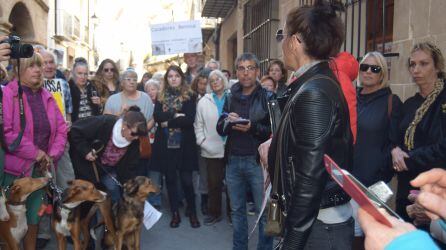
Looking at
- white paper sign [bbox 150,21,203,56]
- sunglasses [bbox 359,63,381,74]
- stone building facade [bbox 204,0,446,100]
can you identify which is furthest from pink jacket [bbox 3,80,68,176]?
white paper sign [bbox 150,21,203,56]

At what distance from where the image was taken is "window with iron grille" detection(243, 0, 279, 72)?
29.4ft

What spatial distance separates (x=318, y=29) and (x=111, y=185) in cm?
303

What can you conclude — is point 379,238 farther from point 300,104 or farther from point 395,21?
point 395,21

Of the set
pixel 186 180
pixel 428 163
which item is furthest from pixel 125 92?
pixel 428 163

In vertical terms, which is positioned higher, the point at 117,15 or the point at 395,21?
the point at 117,15

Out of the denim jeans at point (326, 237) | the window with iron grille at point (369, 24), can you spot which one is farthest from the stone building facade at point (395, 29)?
the denim jeans at point (326, 237)

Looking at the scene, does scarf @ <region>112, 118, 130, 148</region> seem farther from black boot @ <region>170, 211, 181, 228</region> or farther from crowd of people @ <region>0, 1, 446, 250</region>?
black boot @ <region>170, 211, 181, 228</region>

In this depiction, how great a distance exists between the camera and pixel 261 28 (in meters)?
9.89

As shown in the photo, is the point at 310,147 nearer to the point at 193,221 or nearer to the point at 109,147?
the point at 109,147

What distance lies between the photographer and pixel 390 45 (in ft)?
15.8

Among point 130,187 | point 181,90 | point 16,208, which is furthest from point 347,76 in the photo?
point 181,90

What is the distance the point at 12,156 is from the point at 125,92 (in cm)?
208

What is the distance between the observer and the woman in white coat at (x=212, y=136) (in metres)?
5.42

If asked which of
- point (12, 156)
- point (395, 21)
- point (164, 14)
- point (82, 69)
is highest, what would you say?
point (164, 14)
